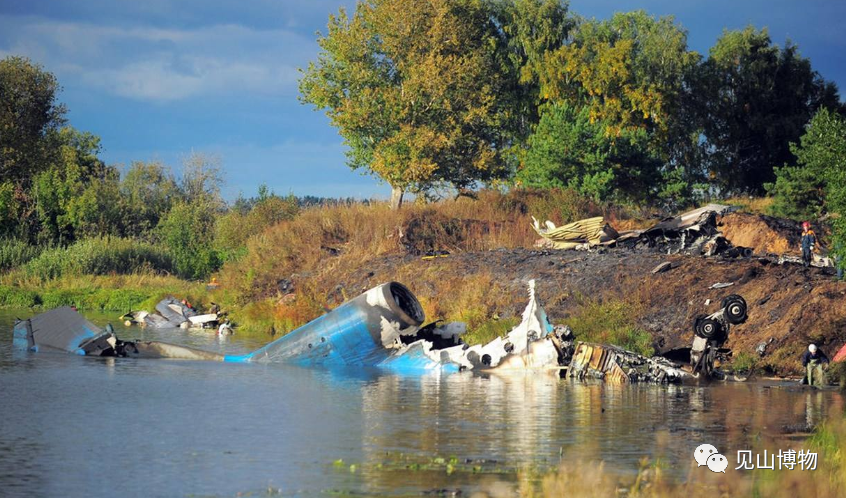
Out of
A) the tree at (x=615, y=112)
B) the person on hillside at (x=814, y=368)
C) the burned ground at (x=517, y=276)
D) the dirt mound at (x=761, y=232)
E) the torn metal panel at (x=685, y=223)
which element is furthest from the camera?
the tree at (x=615, y=112)

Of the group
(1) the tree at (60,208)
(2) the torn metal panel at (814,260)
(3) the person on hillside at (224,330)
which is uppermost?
(1) the tree at (60,208)

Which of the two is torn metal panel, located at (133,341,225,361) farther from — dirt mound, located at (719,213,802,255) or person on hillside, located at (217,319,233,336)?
dirt mound, located at (719,213,802,255)

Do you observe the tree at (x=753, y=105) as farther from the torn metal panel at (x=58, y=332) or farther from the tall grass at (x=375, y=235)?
the torn metal panel at (x=58, y=332)

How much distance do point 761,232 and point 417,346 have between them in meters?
21.2

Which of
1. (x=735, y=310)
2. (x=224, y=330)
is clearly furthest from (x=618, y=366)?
(x=224, y=330)

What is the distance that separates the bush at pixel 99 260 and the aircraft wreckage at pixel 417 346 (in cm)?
2094

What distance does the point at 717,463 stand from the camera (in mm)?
12289

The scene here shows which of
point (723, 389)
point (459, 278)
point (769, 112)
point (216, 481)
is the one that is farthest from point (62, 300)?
point (769, 112)

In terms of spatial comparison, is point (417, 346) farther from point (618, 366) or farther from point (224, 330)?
point (224, 330)

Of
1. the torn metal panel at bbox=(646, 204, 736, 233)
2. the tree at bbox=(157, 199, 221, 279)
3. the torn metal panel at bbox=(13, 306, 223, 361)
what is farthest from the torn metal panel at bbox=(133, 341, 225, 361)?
the tree at bbox=(157, 199, 221, 279)

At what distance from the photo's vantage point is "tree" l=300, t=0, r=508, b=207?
50.4 metres

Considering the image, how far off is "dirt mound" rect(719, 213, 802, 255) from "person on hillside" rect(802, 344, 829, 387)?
18529 millimetres

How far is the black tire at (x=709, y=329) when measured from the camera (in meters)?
21.0

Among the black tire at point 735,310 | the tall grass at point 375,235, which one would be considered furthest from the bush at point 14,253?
the black tire at point 735,310
